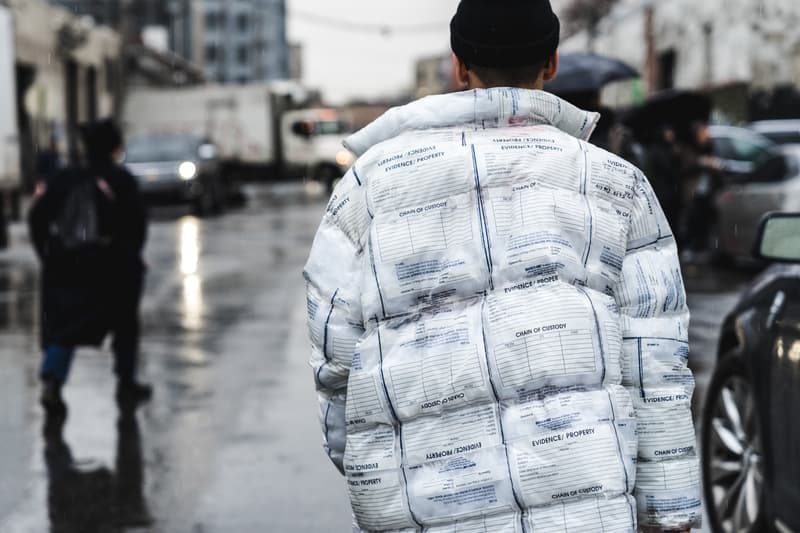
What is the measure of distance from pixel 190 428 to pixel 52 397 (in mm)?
922

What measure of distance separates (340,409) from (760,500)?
2.25m

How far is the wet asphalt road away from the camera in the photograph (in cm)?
571

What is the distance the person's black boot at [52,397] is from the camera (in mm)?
7742

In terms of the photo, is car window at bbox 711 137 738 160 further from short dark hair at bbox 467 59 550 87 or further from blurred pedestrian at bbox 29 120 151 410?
short dark hair at bbox 467 59 550 87

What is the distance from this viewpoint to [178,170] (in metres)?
27.9

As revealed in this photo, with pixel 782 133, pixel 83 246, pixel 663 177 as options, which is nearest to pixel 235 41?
pixel 782 133

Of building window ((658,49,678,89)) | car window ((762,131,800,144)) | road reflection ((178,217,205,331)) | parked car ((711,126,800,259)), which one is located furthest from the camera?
building window ((658,49,678,89))

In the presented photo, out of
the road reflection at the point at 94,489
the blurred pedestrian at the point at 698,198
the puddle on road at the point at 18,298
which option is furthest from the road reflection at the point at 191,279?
the blurred pedestrian at the point at 698,198

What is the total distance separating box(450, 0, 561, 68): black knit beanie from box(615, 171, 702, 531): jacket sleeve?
1.40 feet

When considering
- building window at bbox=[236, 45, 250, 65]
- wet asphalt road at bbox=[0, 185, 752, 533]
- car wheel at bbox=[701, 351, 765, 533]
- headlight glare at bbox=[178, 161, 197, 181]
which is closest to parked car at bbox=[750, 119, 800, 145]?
wet asphalt road at bbox=[0, 185, 752, 533]

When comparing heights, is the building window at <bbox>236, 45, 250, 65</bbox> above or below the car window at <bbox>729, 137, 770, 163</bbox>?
below

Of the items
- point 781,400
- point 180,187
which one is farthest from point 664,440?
point 180,187

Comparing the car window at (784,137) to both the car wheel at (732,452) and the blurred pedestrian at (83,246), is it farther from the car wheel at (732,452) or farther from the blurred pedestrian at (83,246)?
the car wheel at (732,452)

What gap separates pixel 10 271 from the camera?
1642 centimetres
